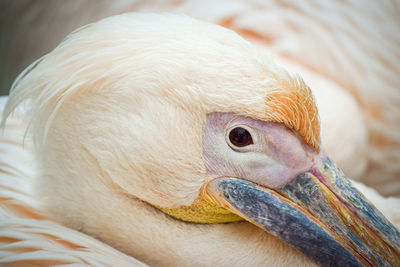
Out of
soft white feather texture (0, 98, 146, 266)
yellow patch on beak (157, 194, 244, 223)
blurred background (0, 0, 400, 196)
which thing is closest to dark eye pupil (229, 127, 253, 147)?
yellow patch on beak (157, 194, 244, 223)

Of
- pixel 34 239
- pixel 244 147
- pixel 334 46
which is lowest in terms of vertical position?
pixel 34 239

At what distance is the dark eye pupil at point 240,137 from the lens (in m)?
1.41

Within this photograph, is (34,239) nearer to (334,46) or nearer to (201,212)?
(201,212)

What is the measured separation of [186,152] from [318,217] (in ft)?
1.35

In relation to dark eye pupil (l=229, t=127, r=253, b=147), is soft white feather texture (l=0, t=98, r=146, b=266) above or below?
below

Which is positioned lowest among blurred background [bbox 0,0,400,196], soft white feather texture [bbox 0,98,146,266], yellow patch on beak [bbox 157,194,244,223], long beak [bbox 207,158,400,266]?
soft white feather texture [bbox 0,98,146,266]

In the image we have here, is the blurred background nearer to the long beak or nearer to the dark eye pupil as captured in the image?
the long beak

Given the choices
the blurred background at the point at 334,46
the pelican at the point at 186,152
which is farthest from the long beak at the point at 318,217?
the blurred background at the point at 334,46

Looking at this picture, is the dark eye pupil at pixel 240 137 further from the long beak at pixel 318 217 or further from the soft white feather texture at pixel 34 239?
the soft white feather texture at pixel 34 239

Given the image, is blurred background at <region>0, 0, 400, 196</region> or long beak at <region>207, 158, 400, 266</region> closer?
long beak at <region>207, 158, 400, 266</region>

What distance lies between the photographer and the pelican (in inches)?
53.7

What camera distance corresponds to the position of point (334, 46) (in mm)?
2682

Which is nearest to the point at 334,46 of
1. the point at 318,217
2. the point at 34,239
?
the point at 318,217

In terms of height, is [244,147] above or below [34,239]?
above
